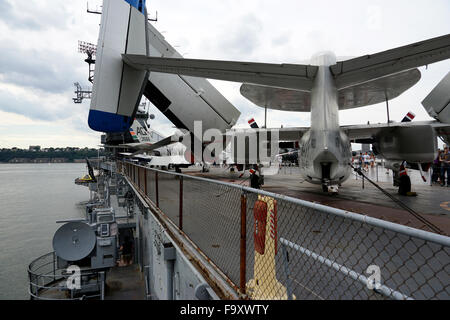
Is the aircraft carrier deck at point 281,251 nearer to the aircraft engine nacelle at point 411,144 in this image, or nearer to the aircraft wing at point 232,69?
the aircraft wing at point 232,69

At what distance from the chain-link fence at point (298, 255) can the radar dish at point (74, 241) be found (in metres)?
8.52

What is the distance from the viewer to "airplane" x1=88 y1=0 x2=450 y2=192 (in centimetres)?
595

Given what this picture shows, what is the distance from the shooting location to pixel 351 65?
6.59 metres

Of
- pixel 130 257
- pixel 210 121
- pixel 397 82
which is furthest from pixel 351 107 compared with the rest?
pixel 130 257

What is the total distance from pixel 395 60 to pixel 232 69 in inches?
135

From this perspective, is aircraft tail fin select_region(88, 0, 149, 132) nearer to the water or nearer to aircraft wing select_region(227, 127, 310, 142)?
aircraft wing select_region(227, 127, 310, 142)

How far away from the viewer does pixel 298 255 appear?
397 cm

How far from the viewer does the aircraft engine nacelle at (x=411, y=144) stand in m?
9.70

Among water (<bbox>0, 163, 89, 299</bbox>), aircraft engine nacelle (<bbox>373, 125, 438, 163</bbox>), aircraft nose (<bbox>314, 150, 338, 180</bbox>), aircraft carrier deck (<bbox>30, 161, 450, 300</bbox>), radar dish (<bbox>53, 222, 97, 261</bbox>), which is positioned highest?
aircraft engine nacelle (<bbox>373, 125, 438, 163</bbox>)

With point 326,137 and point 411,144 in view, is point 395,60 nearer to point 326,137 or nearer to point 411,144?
point 326,137

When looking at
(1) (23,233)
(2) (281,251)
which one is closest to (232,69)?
(2) (281,251)

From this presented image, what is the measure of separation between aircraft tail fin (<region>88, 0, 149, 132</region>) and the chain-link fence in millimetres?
3724

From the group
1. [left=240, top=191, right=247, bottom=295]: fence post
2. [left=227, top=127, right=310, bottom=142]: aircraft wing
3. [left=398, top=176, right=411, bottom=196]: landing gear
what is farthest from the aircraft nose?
[left=240, top=191, right=247, bottom=295]: fence post

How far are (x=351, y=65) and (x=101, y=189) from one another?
43.9 meters
